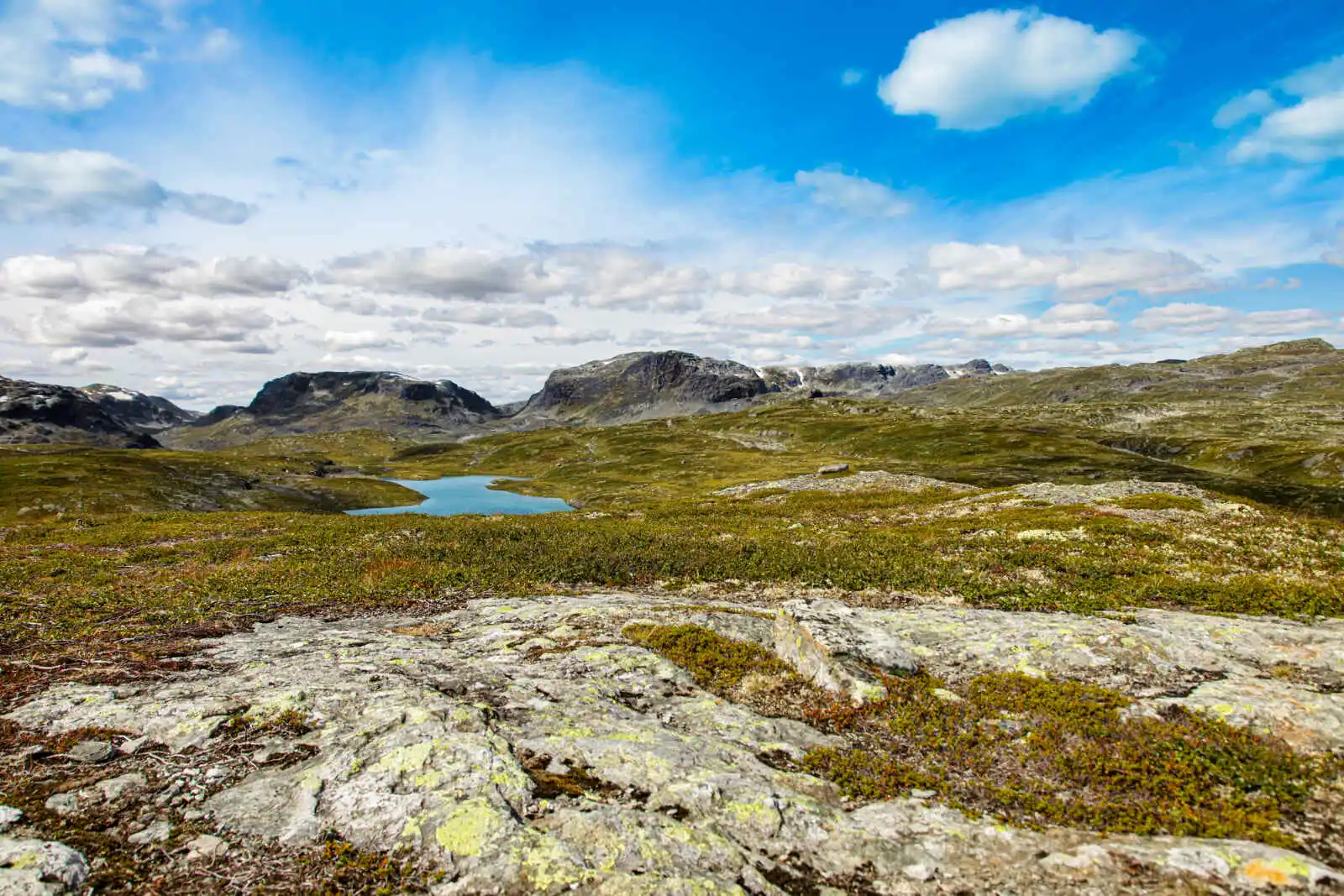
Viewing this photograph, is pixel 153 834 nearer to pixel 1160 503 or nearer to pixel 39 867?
pixel 39 867

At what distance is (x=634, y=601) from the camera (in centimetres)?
2422

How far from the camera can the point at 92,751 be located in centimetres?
999

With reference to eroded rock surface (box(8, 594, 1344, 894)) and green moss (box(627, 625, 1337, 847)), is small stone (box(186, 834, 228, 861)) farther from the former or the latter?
green moss (box(627, 625, 1337, 847))

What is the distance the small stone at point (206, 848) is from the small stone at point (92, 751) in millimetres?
3570

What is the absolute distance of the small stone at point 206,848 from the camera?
7.73 metres

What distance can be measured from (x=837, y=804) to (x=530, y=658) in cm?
973

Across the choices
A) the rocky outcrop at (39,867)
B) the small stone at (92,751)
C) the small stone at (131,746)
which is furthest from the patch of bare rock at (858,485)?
the rocky outcrop at (39,867)

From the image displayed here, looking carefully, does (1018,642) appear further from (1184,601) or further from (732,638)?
(1184,601)

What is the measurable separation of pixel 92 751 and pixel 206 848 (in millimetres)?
4181

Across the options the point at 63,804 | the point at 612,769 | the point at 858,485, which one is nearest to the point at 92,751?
the point at 63,804

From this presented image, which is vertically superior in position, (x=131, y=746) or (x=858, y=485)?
(x=131, y=746)

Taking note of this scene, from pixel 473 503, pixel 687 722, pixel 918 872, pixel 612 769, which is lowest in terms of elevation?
pixel 473 503

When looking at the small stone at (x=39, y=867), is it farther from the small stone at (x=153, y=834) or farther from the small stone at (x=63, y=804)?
the small stone at (x=63, y=804)

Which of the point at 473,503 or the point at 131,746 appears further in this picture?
the point at 473,503
